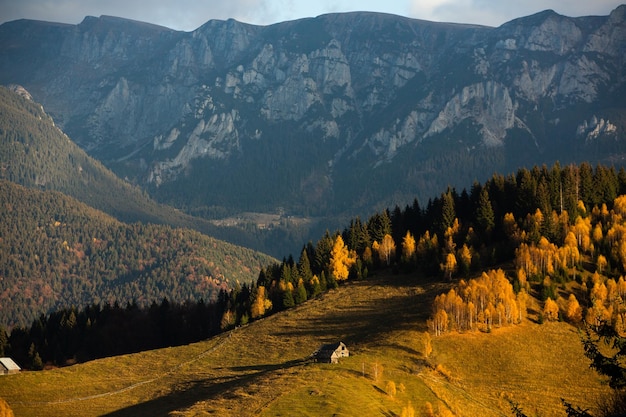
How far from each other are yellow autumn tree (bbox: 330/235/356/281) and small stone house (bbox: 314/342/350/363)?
61.3 meters

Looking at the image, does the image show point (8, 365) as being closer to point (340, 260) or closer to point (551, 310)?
point (340, 260)

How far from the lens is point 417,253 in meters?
174

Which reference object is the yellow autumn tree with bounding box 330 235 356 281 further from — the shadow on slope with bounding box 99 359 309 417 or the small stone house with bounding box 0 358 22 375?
the small stone house with bounding box 0 358 22 375

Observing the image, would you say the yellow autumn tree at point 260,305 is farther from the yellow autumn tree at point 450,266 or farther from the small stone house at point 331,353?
the small stone house at point 331,353

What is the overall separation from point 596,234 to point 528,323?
3506 centimetres

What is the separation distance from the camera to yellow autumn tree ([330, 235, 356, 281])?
7023 inches

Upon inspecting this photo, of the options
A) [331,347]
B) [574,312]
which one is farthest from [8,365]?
[574,312]

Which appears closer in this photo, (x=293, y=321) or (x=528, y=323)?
(x=528, y=323)

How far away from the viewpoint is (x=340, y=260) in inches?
7141

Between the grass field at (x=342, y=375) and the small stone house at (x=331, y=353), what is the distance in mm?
1783

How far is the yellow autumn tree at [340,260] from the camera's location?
585 ft

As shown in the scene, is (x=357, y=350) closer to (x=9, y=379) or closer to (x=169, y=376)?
(x=169, y=376)

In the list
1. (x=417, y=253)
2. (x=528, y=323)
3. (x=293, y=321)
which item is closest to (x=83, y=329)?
(x=293, y=321)

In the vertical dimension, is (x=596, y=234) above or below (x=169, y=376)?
above
